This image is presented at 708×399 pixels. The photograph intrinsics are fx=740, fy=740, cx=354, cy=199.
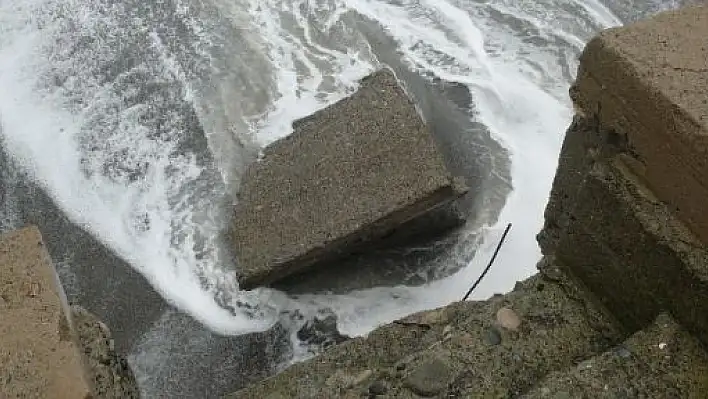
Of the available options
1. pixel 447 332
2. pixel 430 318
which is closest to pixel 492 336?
pixel 447 332

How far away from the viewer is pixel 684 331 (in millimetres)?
2299

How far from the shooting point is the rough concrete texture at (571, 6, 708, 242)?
2.10 metres

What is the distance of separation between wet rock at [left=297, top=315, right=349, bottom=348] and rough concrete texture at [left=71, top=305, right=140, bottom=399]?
149 cm

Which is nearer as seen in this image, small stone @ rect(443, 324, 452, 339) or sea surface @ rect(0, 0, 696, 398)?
small stone @ rect(443, 324, 452, 339)

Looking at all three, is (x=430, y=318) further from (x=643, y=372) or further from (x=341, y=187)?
(x=643, y=372)

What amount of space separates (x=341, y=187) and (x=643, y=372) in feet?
6.66

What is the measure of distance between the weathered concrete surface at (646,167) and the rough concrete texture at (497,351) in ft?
0.48

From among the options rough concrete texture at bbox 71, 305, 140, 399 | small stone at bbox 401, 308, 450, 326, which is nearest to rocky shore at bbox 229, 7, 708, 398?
small stone at bbox 401, 308, 450, 326

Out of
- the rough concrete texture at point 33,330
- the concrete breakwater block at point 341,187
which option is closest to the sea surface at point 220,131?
the concrete breakwater block at point 341,187

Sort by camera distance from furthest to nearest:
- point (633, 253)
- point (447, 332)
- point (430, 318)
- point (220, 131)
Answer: point (220, 131) → point (430, 318) → point (447, 332) → point (633, 253)

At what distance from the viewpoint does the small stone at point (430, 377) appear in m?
2.43

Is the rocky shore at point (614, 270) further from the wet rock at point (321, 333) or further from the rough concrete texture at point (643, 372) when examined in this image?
the wet rock at point (321, 333)

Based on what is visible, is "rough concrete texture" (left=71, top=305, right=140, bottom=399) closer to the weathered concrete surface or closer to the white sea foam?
the white sea foam

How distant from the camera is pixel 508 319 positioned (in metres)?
2.61
